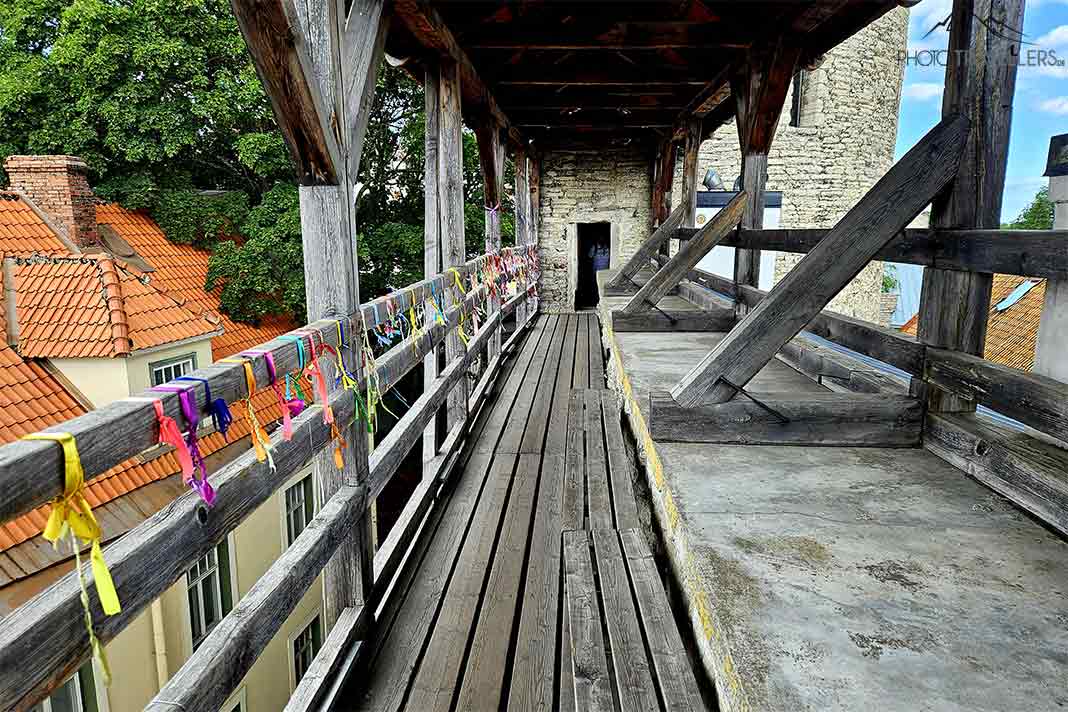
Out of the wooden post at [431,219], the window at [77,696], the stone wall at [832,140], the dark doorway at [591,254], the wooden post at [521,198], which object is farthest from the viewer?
the dark doorway at [591,254]

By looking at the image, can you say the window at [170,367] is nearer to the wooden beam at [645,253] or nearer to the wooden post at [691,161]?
the wooden beam at [645,253]

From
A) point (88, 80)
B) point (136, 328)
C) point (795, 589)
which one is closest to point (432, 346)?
point (795, 589)

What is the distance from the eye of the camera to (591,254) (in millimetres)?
17562

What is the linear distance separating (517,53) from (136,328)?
17.2 ft

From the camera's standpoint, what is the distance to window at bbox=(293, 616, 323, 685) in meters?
8.77

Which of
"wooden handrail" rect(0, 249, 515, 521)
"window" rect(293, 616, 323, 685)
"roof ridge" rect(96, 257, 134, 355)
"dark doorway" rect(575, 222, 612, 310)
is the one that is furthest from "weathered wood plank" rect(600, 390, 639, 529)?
"dark doorway" rect(575, 222, 612, 310)

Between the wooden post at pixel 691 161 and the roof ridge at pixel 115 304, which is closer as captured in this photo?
the roof ridge at pixel 115 304

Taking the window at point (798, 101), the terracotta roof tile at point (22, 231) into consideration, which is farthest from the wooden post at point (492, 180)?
the window at point (798, 101)

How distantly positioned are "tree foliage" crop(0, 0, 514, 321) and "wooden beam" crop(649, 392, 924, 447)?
10544 mm

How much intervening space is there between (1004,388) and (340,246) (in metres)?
2.03

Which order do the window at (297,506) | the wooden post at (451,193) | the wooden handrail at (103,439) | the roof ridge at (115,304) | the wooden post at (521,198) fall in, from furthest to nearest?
the wooden post at (521,198) → the window at (297,506) → the roof ridge at (115,304) → the wooden post at (451,193) → the wooden handrail at (103,439)

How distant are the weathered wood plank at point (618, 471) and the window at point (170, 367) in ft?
18.6

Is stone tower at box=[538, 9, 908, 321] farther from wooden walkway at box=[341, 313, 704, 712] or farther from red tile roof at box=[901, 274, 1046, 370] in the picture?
wooden walkway at box=[341, 313, 704, 712]

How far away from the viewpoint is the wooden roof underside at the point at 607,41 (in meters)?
4.12
